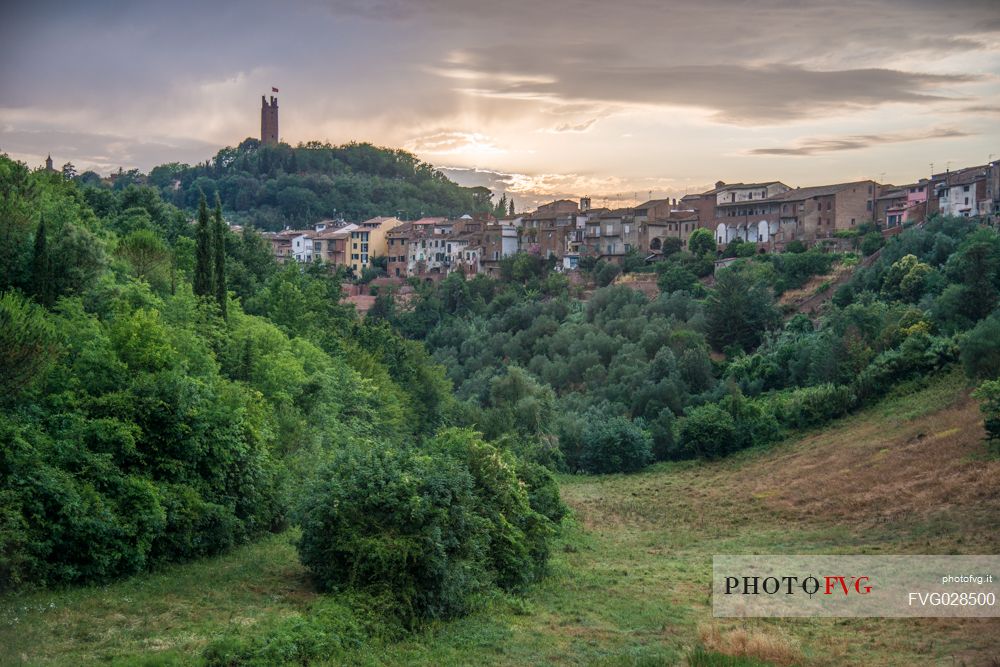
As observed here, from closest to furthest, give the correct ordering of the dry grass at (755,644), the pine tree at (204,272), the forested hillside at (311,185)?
the dry grass at (755,644) → the pine tree at (204,272) → the forested hillside at (311,185)

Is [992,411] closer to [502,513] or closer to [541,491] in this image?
[541,491]

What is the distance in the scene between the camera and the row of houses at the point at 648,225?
60875 mm

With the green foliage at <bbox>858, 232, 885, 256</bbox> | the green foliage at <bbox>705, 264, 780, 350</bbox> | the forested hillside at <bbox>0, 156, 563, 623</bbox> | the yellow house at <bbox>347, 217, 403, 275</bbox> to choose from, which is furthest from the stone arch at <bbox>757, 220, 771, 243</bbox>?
the forested hillside at <bbox>0, 156, 563, 623</bbox>

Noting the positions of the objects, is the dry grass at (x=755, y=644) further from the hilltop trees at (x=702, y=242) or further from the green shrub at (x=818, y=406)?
the hilltop trees at (x=702, y=242)

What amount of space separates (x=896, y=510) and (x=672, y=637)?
1204cm

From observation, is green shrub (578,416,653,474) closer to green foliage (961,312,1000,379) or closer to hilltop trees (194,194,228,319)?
green foliage (961,312,1000,379)

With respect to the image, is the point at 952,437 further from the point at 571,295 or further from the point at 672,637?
the point at 571,295

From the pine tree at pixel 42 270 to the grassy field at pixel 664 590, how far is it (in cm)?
728

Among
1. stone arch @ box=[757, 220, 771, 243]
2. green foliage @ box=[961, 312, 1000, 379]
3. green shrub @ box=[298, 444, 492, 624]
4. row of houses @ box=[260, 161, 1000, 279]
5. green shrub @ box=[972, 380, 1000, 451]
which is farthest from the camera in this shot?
stone arch @ box=[757, 220, 771, 243]

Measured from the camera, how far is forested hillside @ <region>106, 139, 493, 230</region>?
115 metres

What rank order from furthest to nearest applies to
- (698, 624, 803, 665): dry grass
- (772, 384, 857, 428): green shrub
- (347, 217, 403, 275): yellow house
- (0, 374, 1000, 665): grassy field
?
1. (347, 217, 403, 275): yellow house
2. (772, 384, 857, 428): green shrub
3. (698, 624, 803, 665): dry grass
4. (0, 374, 1000, 665): grassy field

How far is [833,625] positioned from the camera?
1505cm

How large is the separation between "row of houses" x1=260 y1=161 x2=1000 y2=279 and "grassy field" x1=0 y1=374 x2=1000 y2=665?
103 feet

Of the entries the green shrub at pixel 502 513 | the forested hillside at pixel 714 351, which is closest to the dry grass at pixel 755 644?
the green shrub at pixel 502 513
